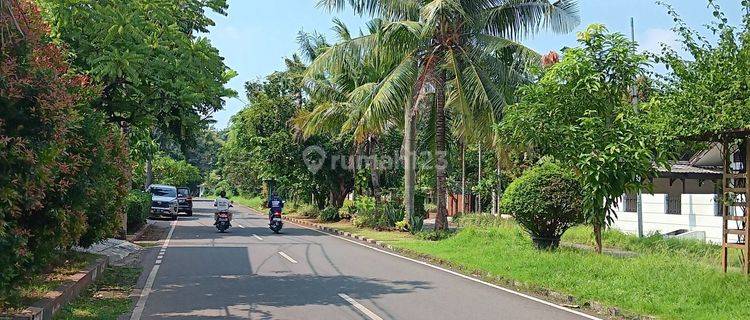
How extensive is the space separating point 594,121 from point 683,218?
974 centimetres

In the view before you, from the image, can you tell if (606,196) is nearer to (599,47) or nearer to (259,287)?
(599,47)

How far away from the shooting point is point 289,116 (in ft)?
120

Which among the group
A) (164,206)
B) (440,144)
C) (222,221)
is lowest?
(222,221)

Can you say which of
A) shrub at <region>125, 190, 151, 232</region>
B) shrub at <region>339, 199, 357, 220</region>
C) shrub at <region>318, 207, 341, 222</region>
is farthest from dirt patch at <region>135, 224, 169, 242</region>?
shrub at <region>339, 199, 357, 220</region>

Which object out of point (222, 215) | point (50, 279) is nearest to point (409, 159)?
point (222, 215)

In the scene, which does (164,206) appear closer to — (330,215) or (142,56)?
(330,215)

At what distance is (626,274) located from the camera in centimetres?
1127

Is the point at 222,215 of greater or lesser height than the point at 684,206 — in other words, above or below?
below

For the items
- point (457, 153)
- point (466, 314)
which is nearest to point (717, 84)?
point (466, 314)

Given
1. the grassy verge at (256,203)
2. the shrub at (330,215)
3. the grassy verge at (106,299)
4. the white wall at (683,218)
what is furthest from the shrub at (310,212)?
the grassy verge at (106,299)

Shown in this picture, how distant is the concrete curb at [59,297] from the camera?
709 centimetres

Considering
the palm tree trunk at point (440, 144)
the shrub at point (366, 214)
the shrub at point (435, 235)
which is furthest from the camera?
the shrub at point (366, 214)

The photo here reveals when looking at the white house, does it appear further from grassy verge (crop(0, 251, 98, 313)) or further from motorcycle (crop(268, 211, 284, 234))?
grassy verge (crop(0, 251, 98, 313))

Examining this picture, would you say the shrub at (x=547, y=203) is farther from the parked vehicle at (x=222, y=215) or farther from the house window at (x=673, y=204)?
the parked vehicle at (x=222, y=215)
